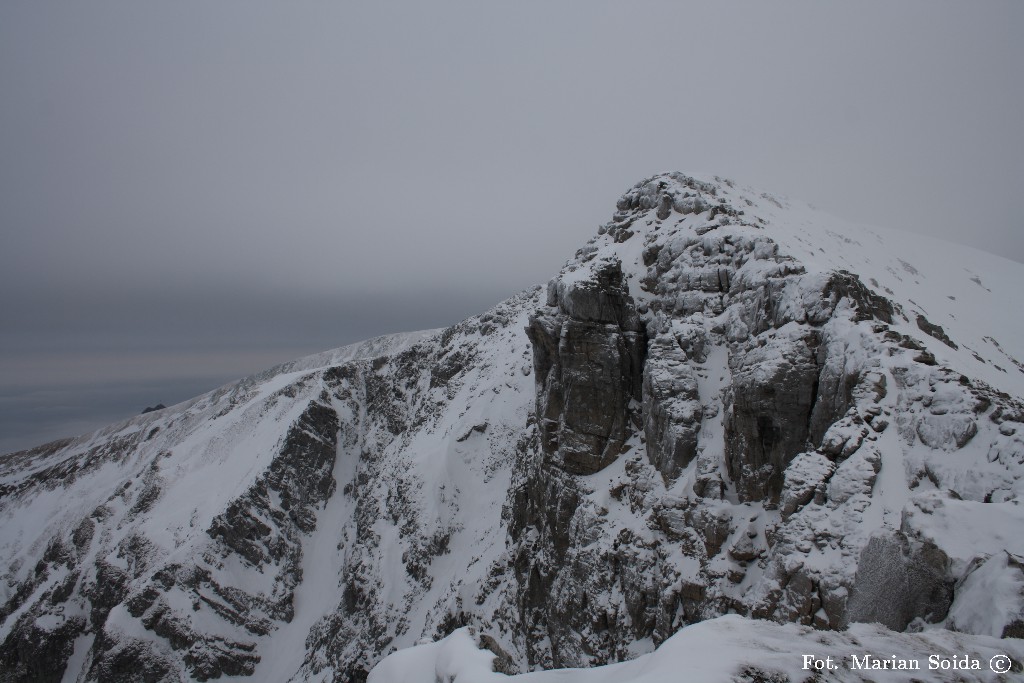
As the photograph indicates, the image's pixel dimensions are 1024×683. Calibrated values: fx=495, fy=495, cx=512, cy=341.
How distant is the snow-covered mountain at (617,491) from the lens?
41.3 feet

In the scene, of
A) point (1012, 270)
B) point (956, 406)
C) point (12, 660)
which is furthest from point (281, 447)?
point (1012, 270)

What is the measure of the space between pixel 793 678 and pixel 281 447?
225ft

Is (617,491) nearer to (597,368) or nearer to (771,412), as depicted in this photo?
(597,368)

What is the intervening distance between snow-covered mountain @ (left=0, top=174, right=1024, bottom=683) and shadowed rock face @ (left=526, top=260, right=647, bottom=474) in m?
0.20

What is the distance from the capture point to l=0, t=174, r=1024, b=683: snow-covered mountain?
12.6 meters

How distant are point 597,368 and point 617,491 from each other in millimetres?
7707

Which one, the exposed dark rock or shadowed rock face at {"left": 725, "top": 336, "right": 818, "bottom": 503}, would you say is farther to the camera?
the exposed dark rock

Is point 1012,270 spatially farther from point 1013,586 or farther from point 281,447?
point 281,447

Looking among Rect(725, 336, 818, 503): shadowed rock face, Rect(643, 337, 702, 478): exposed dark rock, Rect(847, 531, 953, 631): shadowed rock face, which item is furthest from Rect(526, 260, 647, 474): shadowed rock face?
Rect(847, 531, 953, 631): shadowed rock face

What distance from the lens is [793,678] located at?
21.1 feet

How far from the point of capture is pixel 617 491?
2912cm

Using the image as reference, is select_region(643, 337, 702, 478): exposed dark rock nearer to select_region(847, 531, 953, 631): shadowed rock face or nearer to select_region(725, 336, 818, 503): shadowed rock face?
select_region(725, 336, 818, 503): shadowed rock face

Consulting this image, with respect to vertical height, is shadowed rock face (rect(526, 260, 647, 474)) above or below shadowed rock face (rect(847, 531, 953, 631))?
above

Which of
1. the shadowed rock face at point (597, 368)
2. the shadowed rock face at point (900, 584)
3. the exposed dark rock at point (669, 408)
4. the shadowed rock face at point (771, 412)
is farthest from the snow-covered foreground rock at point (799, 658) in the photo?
the shadowed rock face at point (597, 368)
